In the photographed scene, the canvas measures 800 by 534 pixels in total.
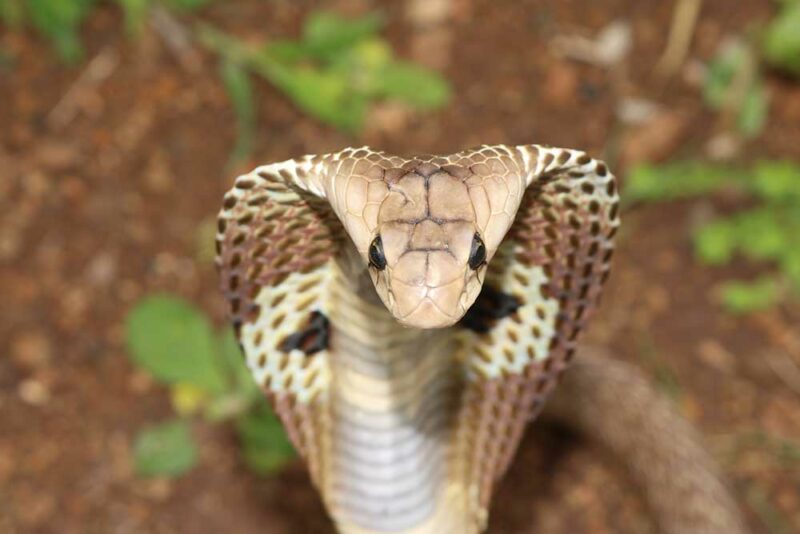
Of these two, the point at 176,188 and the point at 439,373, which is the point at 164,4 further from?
the point at 439,373

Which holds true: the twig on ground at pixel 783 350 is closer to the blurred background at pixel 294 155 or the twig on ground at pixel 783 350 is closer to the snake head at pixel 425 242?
the blurred background at pixel 294 155

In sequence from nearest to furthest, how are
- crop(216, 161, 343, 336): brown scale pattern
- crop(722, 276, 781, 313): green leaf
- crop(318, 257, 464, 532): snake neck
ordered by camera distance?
1. crop(216, 161, 343, 336): brown scale pattern
2. crop(318, 257, 464, 532): snake neck
3. crop(722, 276, 781, 313): green leaf

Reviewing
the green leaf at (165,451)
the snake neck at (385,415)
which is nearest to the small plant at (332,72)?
the green leaf at (165,451)

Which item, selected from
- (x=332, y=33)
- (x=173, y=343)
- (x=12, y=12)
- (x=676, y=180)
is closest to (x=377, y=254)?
→ (x=173, y=343)

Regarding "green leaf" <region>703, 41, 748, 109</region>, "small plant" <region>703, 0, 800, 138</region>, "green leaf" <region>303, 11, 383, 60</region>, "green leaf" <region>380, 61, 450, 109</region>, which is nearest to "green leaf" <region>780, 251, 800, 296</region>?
"small plant" <region>703, 0, 800, 138</region>

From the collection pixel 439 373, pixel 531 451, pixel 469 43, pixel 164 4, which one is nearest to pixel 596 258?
pixel 439 373

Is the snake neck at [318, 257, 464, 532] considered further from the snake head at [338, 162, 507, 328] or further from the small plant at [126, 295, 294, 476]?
the small plant at [126, 295, 294, 476]
